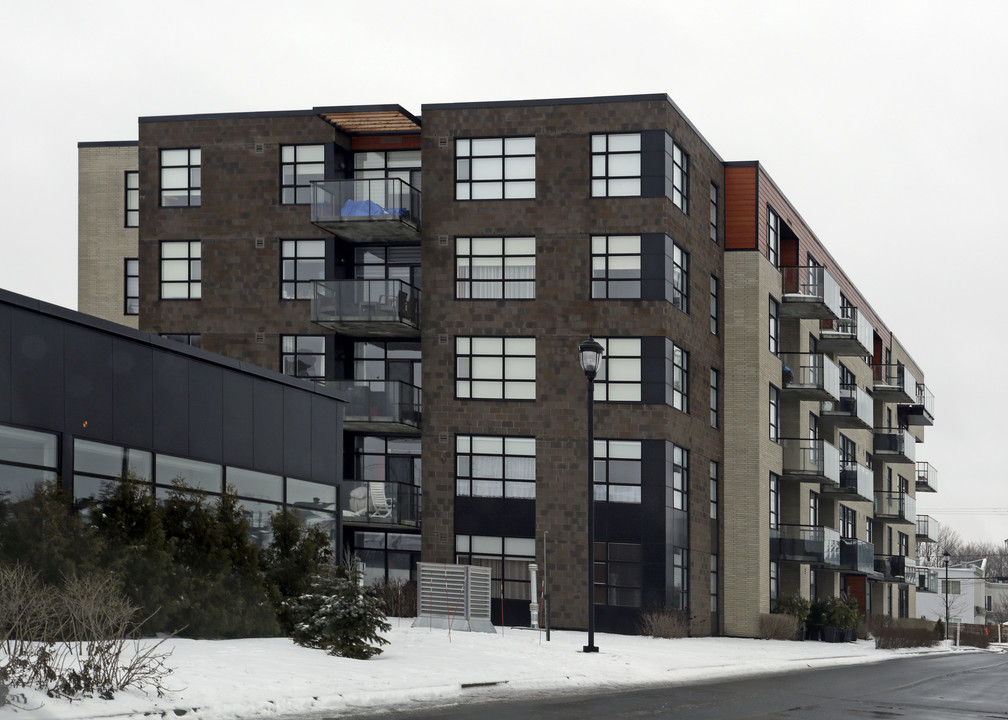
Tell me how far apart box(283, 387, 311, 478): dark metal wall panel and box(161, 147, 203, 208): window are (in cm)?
2155

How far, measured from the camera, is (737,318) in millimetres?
51844

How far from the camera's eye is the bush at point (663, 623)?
43188mm

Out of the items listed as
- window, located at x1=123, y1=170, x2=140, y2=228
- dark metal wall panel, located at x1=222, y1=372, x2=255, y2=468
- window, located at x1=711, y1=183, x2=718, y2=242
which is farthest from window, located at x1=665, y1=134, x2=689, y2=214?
window, located at x1=123, y1=170, x2=140, y2=228

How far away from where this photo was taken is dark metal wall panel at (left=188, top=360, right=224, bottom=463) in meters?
25.8

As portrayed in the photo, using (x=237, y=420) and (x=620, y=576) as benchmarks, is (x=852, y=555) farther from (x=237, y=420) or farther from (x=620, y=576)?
(x=237, y=420)

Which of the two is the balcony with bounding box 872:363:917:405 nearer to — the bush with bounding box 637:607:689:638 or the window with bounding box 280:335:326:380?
the bush with bounding box 637:607:689:638

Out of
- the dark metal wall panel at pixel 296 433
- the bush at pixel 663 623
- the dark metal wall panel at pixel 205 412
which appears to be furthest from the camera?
the bush at pixel 663 623

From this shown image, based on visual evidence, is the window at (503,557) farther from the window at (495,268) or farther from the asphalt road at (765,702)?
the asphalt road at (765,702)

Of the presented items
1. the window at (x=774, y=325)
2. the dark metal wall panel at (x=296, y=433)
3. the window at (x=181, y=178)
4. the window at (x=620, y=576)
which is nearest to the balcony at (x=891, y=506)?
the window at (x=774, y=325)

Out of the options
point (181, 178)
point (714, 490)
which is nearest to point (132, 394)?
point (181, 178)

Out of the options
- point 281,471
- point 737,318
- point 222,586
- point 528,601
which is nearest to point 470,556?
point 528,601

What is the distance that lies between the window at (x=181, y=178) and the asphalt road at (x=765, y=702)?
29753 mm

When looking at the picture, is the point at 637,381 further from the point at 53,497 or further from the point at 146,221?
the point at 53,497

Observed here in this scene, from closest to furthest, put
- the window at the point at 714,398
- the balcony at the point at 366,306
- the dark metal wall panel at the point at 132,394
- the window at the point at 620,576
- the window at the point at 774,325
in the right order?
the dark metal wall panel at the point at 132,394 < the window at the point at 620,576 < the balcony at the point at 366,306 < the window at the point at 714,398 < the window at the point at 774,325
